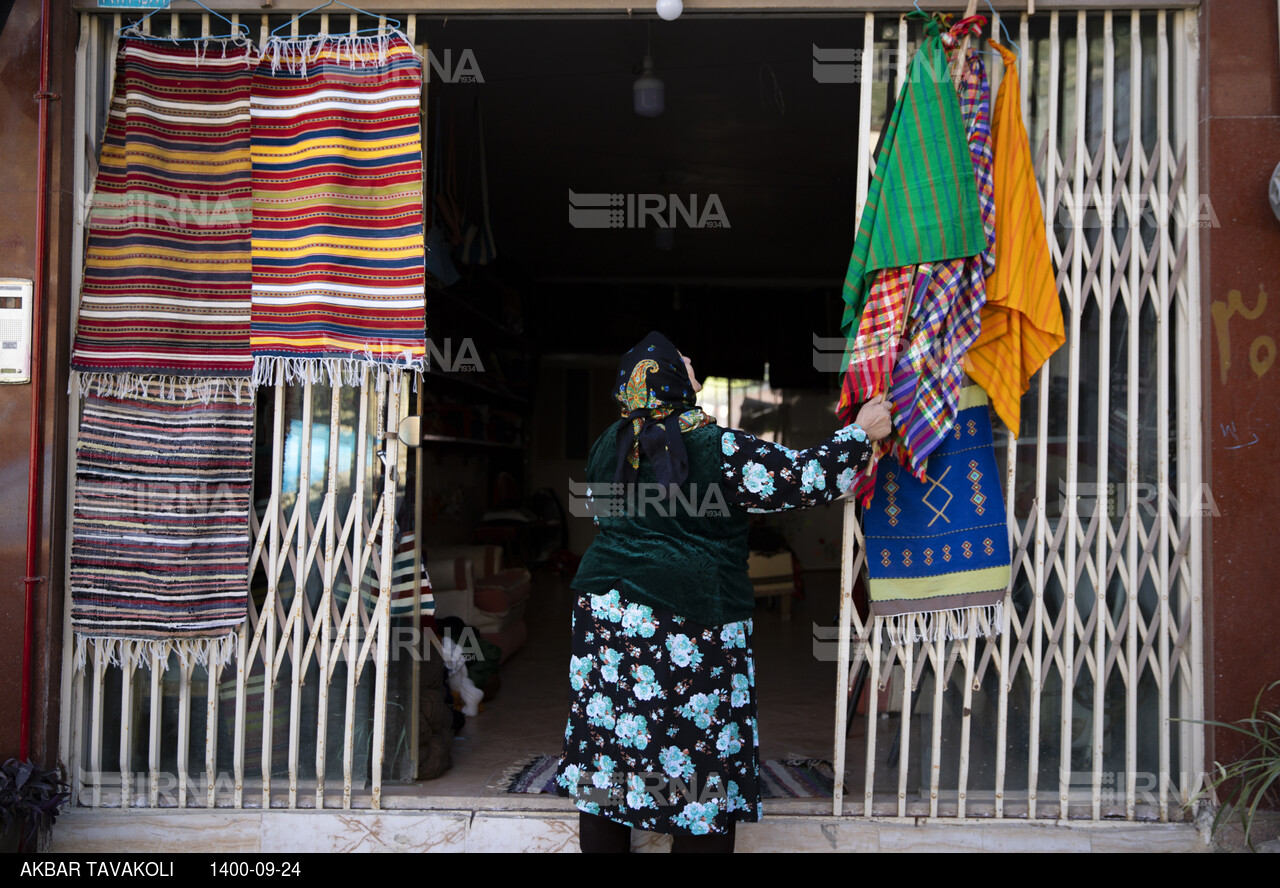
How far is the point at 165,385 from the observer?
2.57 meters

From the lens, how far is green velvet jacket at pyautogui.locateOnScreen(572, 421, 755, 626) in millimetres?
2172

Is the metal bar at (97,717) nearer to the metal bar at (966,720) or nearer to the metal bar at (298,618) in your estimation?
the metal bar at (298,618)

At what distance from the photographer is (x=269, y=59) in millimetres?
2607

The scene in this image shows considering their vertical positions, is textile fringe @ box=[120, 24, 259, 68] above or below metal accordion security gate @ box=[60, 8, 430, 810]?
above

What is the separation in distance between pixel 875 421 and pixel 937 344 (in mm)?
299

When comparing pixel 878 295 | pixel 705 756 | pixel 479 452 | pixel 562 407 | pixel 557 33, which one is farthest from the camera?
pixel 562 407

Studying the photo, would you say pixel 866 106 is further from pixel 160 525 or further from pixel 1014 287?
pixel 160 525

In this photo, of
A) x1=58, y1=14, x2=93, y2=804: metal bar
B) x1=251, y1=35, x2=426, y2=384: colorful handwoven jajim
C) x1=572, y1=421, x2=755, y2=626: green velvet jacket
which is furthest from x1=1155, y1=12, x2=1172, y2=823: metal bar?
x1=58, y1=14, x2=93, y2=804: metal bar

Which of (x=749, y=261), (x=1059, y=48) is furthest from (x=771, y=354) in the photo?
(x=1059, y=48)

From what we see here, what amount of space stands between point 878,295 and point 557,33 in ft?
6.29

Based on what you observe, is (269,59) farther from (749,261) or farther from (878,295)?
(749,261)

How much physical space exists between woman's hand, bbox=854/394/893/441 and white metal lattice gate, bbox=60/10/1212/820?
372mm

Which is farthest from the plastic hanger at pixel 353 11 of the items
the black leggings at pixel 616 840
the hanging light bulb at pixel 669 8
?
the black leggings at pixel 616 840

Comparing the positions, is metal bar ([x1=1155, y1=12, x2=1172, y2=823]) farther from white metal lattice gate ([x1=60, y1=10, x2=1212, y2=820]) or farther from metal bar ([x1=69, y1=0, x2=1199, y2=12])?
metal bar ([x1=69, y1=0, x2=1199, y2=12])
